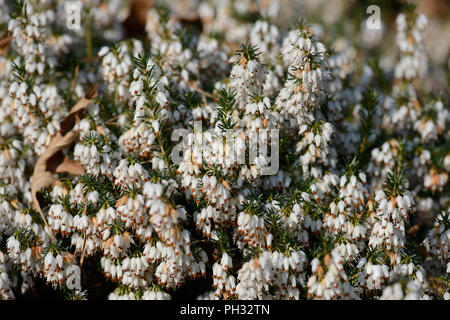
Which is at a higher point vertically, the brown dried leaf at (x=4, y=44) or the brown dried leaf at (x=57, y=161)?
the brown dried leaf at (x=4, y=44)

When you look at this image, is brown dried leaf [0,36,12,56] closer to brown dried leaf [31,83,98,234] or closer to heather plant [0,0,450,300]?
heather plant [0,0,450,300]

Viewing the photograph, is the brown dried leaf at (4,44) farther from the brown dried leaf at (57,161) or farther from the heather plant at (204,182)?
the brown dried leaf at (57,161)

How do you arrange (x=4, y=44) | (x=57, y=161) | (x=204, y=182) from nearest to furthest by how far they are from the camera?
1. (x=204, y=182)
2. (x=57, y=161)
3. (x=4, y=44)

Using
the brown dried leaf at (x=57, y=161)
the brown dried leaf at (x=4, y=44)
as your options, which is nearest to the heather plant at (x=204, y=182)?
the brown dried leaf at (x=57, y=161)

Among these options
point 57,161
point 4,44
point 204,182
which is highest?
point 4,44

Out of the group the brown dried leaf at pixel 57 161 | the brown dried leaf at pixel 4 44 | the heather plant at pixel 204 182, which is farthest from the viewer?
the brown dried leaf at pixel 4 44

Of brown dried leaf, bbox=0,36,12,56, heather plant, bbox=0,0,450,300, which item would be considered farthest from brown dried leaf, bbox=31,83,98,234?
brown dried leaf, bbox=0,36,12,56

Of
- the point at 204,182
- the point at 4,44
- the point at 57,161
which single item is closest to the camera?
the point at 204,182

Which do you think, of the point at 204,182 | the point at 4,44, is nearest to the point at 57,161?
the point at 204,182

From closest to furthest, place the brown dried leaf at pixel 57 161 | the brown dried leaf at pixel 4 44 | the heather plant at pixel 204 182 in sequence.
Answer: the heather plant at pixel 204 182 < the brown dried leaf at pixel 57 161 < the brown dried leaf at pixel 4 44

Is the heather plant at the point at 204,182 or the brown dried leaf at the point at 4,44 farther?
the brown dried leaf at the point at 4,44

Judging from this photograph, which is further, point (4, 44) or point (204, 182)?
point (4, 44)

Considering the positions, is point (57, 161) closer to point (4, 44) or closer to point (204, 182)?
point (204, 182)
